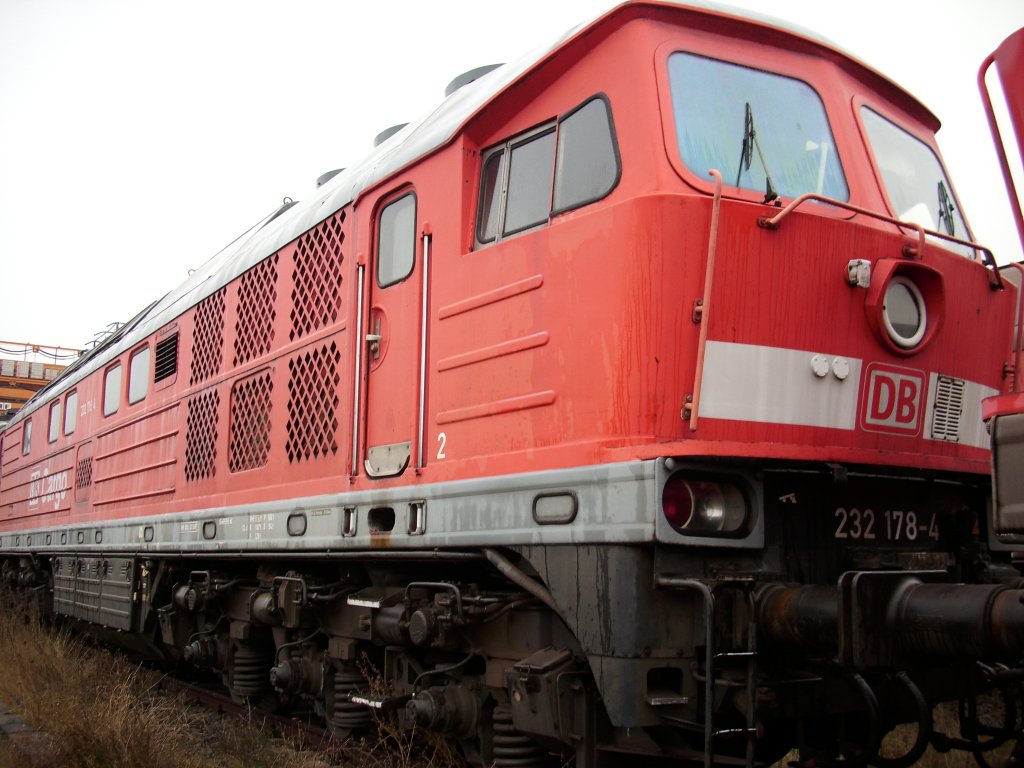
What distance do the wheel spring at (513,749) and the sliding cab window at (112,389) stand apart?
722 cm

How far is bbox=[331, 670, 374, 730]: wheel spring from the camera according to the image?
575 centimetres

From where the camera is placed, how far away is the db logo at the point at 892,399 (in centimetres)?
409

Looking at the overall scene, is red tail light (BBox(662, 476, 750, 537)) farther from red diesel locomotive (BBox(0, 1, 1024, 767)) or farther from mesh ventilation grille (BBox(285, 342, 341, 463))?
mesh ventilation grille (BBox(285, 342, 341, 463))

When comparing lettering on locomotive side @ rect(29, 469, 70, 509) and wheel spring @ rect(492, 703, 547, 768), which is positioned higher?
lettering on locomotive side @ rect(29, 469, 70, 509)

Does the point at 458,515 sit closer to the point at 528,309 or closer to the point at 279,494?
the point at 528,309

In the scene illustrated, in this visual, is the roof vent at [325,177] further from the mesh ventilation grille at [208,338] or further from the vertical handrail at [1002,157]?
the vertical handrail at [1002,157]

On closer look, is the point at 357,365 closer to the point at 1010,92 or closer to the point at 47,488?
the point at 1010,92

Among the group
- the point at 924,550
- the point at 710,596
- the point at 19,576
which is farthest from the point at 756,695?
the point at 19,576

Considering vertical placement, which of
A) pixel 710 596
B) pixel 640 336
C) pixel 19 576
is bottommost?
pixel 19 576

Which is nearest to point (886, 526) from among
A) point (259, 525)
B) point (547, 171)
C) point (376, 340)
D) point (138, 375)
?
point (547, 171)

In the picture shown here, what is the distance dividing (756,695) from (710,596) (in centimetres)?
44

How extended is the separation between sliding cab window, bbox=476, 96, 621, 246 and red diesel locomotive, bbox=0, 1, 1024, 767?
15 millimetres

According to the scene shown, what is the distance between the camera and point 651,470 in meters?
3.59

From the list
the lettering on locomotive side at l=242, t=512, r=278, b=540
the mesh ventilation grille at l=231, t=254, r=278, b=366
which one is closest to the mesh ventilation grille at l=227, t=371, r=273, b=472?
the mesh ventilation grille at l=231, t=254, r=278, b=366
